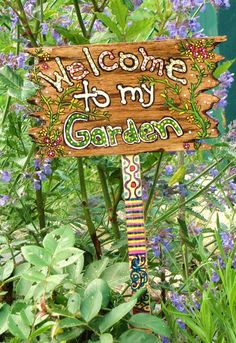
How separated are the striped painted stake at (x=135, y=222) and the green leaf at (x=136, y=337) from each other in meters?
0.17

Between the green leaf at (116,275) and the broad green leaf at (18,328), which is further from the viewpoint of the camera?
the green leaf at (116,275)

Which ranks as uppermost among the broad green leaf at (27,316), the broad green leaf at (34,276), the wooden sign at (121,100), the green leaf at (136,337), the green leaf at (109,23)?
the green leaf at (109,23)

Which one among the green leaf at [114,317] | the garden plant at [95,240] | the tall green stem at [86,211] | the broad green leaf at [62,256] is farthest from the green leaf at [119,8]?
the green leaf at [114,317]

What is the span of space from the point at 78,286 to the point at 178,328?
285mm

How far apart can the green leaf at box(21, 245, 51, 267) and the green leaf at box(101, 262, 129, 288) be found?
240 millimetres

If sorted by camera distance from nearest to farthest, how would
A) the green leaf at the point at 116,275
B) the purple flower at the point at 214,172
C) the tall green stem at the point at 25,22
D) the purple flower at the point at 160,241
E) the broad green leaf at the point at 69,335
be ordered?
the broad green leaf at the point at 69,335, the green leaf at the point at 116,275, the tall green stem at the point at 25,22, the purple flower at the point at 160,241, the purple flower at the point at 214,172

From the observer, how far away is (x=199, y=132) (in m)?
1.78

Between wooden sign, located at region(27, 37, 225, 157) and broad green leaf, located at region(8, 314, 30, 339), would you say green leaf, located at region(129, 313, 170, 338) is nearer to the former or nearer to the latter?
broad green leaf, located at region(8, 314, 30, 339)

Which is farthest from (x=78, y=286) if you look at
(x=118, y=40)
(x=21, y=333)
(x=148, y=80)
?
(x=118, y=40)

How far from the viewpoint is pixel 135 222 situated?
1.79 m

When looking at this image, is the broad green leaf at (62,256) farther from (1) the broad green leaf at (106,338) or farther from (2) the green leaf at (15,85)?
(2) the green leaf at (15,85)

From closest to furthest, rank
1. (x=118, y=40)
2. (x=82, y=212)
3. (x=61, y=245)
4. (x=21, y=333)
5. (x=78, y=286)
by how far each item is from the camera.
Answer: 1. (x=21, y=333)
2. (x=61, y=245)
3. (x=78, y=286)
4. (x=118, y=40)
5. (x=82, y=212)

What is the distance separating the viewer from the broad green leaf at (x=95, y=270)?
175cm

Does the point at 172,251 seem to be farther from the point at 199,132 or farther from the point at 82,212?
the point at 199,132
